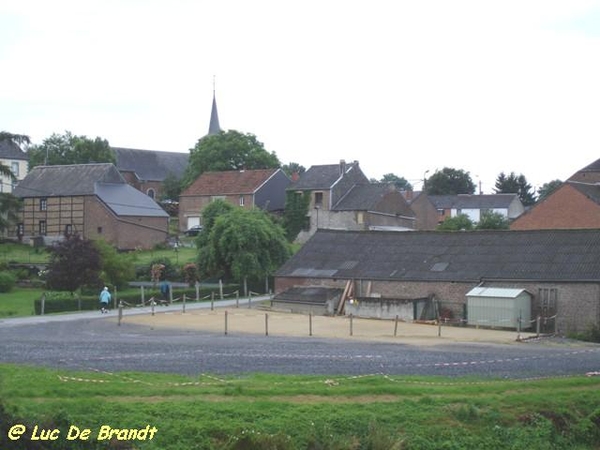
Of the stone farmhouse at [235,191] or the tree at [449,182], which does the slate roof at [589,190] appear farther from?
the tree at [449,182]

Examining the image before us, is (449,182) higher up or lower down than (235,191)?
higher up

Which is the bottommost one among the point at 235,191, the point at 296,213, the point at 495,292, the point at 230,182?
the point at 495,292

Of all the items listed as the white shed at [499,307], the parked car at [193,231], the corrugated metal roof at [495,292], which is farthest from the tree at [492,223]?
the white shed at [499,307]

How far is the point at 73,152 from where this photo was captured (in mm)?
92875

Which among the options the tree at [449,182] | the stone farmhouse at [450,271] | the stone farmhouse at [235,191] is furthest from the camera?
the tree at [449,182]

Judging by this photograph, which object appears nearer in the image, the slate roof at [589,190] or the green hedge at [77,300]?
the green hedge at [77,300]

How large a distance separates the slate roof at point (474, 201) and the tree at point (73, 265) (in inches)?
2427

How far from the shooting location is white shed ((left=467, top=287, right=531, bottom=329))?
39688 millimetres

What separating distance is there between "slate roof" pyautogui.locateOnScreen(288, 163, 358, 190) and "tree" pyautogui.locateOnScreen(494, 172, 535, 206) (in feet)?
163

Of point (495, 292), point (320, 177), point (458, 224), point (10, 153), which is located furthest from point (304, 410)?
point (10, 153)

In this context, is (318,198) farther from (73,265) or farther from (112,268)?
(73,265)

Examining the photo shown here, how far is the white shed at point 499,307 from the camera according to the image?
130ft

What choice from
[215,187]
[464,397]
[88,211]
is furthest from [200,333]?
[215,187]

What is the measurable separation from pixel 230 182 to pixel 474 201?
3578 centimetres
